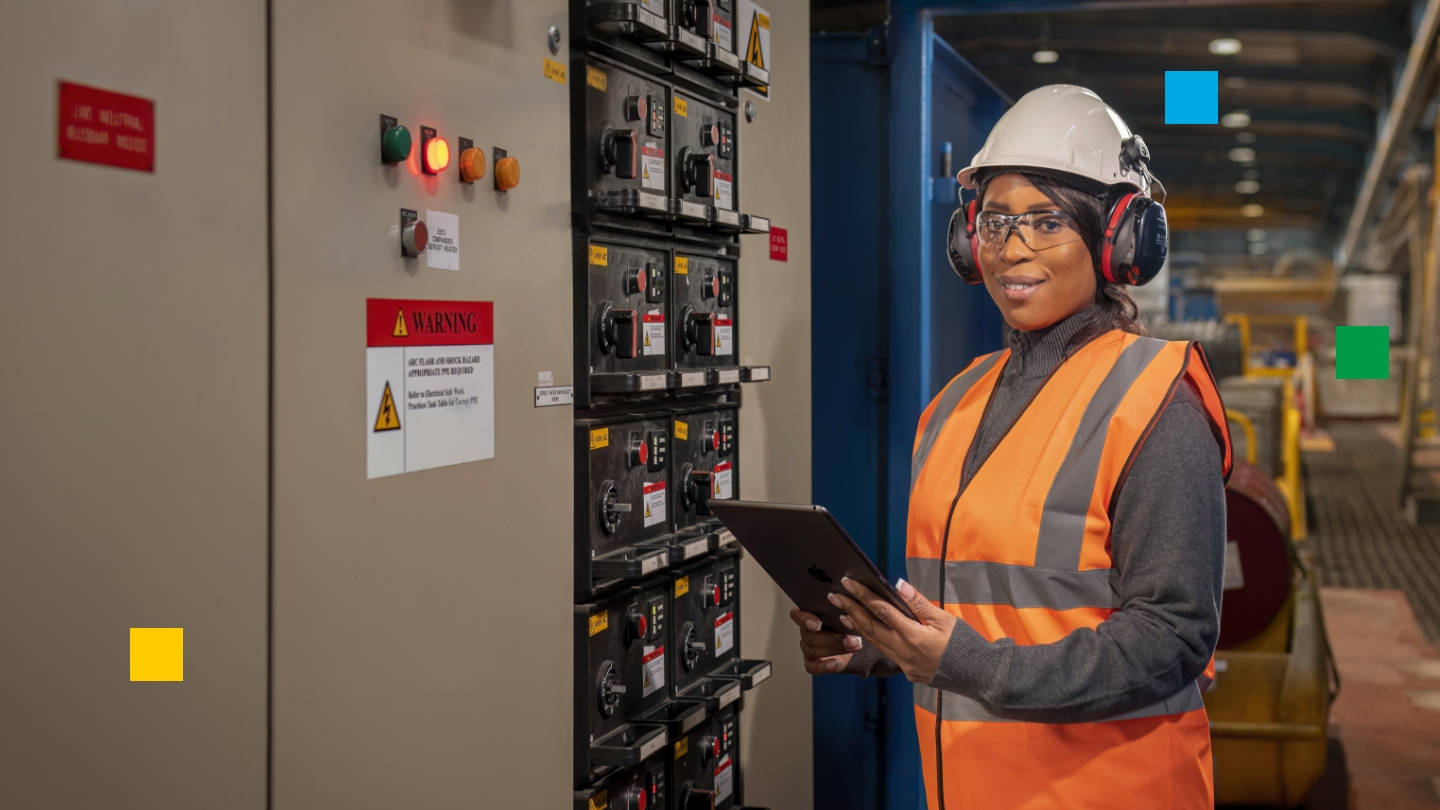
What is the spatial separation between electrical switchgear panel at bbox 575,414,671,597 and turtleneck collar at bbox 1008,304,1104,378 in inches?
31.8

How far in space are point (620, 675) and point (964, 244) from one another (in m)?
1.09

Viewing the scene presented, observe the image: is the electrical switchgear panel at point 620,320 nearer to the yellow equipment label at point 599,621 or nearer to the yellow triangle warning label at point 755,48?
the yellow equipment label at point 599,621

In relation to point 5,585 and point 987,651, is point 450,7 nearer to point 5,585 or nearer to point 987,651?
point 5,585

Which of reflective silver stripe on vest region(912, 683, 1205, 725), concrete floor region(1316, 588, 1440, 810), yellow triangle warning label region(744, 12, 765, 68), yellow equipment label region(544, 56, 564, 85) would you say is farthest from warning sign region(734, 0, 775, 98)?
concrete floor region(1316, 588, 1440, 810)

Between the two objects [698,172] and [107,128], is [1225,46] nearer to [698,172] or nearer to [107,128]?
[698,172]

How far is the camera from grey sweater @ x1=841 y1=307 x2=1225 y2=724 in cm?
162

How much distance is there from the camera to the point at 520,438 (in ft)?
6.51

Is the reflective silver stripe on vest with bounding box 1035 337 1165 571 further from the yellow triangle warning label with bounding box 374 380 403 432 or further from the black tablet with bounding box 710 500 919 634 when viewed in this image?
the yellow triangle warning label with bounding box 374 380 403 432

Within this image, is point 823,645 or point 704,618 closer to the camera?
point 823,645

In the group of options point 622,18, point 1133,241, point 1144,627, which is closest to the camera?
point 1144,627

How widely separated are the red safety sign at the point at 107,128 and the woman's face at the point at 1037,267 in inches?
50.3

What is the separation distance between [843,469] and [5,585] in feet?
8.93

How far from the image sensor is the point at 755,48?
286 cm

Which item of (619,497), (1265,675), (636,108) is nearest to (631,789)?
(619,497)
